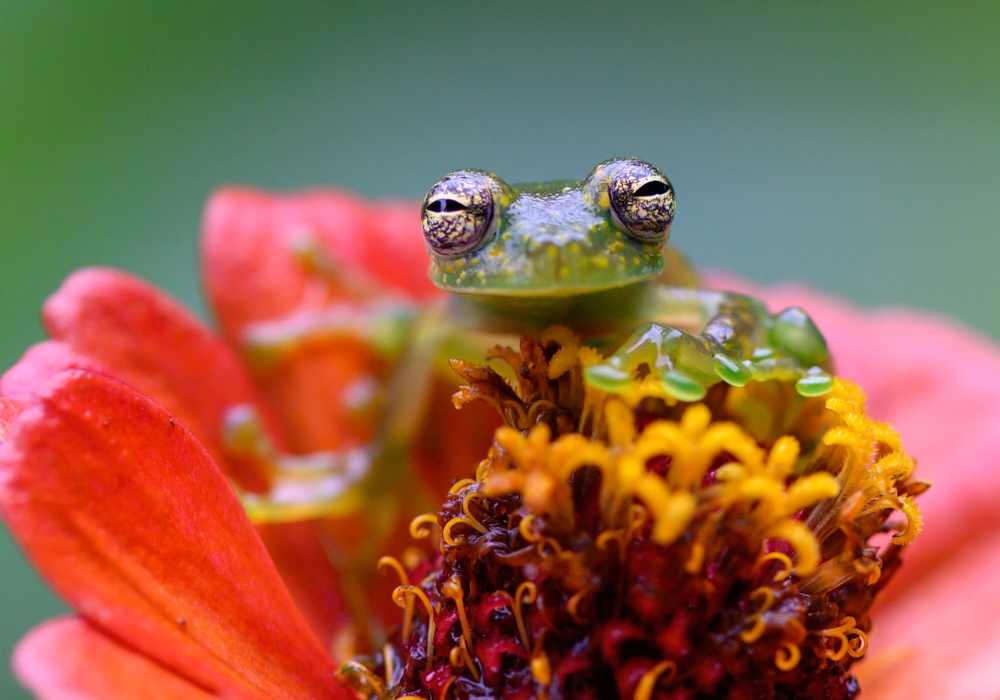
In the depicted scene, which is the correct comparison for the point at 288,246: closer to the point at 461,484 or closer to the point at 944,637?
the point at 461,484

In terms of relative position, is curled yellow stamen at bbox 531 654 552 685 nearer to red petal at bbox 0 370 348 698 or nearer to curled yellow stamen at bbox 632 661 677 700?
curled yellow stamen at bbox 632 661 677 700

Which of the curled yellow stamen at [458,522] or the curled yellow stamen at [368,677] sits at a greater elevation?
the curled yellow stamen at [458,522]

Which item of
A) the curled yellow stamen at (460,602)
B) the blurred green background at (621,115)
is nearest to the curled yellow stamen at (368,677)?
the curled yellow stamen at (460,602)

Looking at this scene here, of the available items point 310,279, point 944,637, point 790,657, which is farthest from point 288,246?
point 944,637

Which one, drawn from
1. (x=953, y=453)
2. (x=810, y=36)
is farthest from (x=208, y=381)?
(x=810, y=36)

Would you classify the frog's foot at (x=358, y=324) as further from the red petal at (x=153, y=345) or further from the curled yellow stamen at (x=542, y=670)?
the curled yellow stamen at (x=542, y=670)
